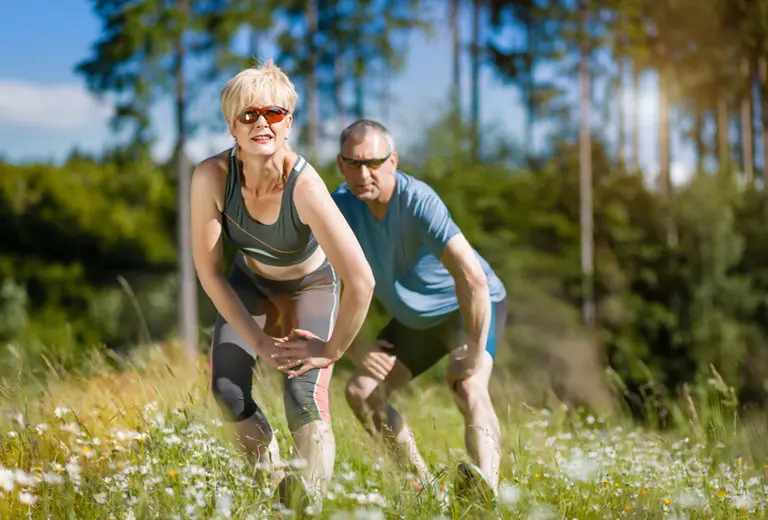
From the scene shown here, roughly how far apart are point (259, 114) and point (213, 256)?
0.51 m

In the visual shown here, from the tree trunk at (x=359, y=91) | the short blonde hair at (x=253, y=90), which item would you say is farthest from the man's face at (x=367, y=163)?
the tree trunk at (x=359, y=91)

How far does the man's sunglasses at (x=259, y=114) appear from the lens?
108 inches

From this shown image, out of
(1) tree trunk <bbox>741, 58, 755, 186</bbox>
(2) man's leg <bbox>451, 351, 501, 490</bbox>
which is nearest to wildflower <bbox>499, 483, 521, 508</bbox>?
(2) man's leg <bbox>451, 351, 501, 490</bbox>

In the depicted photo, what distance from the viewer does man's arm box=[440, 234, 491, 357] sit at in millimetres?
3303

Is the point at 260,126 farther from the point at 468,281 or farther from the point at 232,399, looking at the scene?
the point at 468,281

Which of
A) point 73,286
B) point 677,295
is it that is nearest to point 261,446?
point 73,286

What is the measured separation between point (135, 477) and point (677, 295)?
2178 centimetres

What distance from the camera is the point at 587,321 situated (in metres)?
22.1

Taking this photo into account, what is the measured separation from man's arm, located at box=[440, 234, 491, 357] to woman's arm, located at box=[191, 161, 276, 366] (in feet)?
2.62

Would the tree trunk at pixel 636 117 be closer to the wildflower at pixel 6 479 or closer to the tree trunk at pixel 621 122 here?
the tree trunk at pixel 621 122

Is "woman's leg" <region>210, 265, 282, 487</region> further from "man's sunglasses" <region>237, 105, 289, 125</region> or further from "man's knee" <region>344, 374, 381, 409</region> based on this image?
"man's sunglasses" <region>237, 105, 289, 125</region>

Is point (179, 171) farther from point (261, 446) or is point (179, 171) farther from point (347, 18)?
point (261, 446)

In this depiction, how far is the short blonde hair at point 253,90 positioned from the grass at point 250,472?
1066 millimetres

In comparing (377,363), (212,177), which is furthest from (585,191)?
(212,177)
